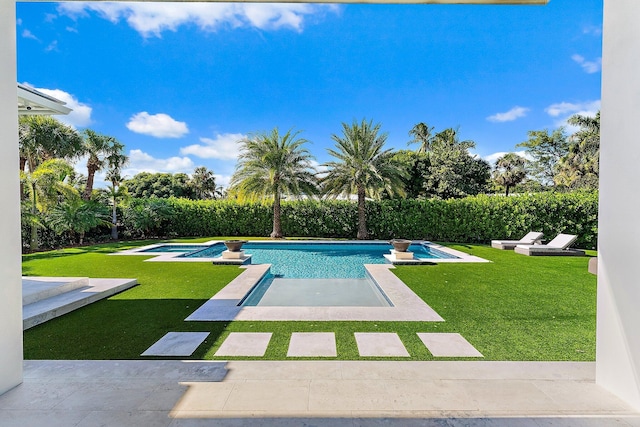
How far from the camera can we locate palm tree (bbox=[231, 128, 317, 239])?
18.3 m

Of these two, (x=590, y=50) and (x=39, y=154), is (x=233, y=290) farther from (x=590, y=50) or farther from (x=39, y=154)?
(x=590, y=50)

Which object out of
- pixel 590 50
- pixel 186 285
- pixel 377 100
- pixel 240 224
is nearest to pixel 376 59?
pixel 377 100

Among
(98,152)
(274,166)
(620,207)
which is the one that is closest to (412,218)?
(274,166)

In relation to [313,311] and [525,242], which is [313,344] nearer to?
[313,311]

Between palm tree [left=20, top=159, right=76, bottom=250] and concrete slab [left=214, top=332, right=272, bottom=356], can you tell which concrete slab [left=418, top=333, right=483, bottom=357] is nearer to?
concrete slab [left=214, top=332, right=272, bottom=356]

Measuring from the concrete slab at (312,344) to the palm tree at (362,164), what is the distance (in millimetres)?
13901

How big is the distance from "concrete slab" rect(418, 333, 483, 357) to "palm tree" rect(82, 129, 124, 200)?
72.1 ft

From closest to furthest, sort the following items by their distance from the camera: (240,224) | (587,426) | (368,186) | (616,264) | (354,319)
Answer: (587,426) → (616,264) → (354,319) → (368,186) → (240,224)

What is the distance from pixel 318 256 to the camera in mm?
13664

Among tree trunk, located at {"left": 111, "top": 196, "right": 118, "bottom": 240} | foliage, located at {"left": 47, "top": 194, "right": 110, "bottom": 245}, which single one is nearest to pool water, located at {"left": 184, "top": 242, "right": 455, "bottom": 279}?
foliage, located at {"left": 47, "top": 194, "right": 110, "bottom": 245}

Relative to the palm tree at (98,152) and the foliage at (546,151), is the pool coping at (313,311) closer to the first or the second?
the palm tree at (98,152)

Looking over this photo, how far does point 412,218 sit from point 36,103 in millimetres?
17364

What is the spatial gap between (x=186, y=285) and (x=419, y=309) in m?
5.51

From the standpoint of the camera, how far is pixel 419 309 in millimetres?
5824
